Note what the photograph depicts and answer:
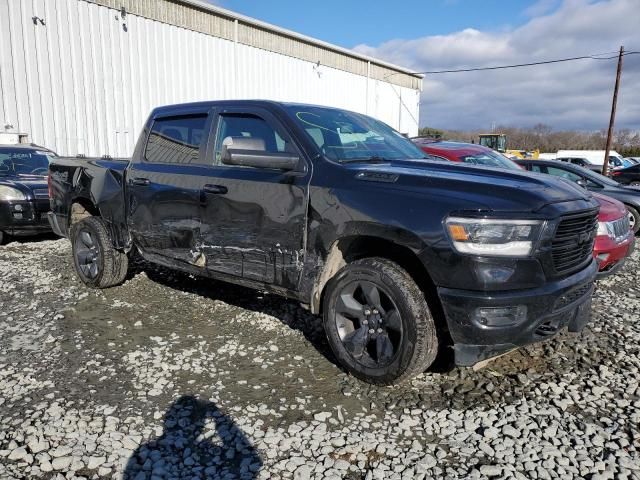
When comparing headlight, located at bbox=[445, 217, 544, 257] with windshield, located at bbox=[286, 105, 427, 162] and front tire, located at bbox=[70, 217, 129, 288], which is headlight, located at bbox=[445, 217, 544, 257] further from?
front tire, located at bbox=[70, 217, 129, 288]

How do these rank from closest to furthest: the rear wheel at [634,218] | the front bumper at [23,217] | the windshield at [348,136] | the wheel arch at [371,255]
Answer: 1. the wheel arch at [371,255]
2. the windshield at [348,136]
3. the front bumper at [23,217]
4. the rear wheel at [634,218]

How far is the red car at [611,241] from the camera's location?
16.6 feet

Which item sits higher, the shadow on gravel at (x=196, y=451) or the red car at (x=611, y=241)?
the red car at (x=611, y=241)

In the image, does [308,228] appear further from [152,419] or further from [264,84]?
[264,84]

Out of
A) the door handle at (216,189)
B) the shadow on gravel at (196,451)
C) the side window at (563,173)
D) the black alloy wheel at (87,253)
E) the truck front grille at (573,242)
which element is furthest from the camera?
the side window at (563,173)

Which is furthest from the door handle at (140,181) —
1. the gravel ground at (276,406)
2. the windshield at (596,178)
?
the windshield at (596,178)

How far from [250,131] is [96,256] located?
2.52m

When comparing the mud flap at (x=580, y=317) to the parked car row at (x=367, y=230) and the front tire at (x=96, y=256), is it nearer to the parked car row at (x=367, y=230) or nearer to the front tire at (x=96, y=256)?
the parked car row at (x=367, y=230)

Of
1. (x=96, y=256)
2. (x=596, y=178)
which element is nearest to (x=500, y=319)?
(x=96, y=256)

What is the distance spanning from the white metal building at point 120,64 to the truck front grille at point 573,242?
14289 millimetres

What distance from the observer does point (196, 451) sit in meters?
2.50

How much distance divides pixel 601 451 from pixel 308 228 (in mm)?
2092

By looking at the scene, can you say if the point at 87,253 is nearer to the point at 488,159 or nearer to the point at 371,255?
the point at 371,255

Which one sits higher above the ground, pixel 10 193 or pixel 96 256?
pixel 10 193
